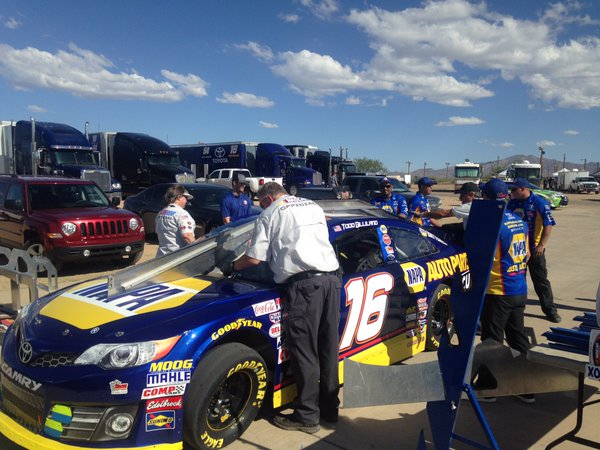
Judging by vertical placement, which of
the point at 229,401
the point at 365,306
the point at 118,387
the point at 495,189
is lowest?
the point at 229,401

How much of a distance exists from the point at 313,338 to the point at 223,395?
2.32ft

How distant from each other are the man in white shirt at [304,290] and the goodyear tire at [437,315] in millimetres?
1591

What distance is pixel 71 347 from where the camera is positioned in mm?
3006

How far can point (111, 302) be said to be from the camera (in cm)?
345

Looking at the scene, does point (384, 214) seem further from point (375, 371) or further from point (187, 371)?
point (187, 371)

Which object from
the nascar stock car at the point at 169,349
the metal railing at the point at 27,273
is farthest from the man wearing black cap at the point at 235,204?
the nascar stock car at the point at 169,349

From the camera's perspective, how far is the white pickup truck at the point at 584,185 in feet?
142

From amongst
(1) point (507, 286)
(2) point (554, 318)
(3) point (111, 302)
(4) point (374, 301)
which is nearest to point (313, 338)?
(4) point (374, 301)

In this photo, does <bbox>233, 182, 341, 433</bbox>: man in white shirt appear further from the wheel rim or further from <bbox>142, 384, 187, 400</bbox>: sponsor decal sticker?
<bbox>142, 384, 187, 400</bbox>: sponsor decal sticker

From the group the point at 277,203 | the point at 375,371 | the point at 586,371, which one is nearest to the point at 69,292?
the point at 277,203

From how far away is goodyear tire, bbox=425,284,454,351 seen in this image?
495 centimetres

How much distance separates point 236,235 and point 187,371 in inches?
61.6

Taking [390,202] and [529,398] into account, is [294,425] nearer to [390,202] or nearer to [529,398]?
[529,398]

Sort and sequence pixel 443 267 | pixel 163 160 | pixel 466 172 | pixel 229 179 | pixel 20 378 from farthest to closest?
pixel 466 172 → pixel 229 179 → pixel 163 160 → pixel 443 267 → pixel 20 378
